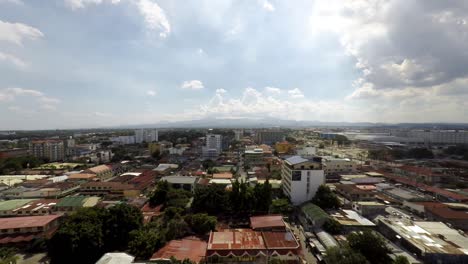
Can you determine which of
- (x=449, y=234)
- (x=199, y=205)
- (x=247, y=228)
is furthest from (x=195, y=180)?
(x=449, y=234)

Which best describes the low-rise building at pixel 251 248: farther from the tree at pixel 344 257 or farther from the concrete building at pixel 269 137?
the concrete building at pixel 269 137

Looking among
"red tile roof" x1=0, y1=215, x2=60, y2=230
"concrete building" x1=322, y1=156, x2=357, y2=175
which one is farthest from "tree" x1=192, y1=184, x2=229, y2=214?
"concrete building" x1=322, y1=156, x2=357, y2=175

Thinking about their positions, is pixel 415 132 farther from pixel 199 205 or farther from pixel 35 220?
pixel 35 220

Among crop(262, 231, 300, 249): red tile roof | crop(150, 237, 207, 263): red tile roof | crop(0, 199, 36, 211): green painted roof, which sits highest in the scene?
crop(262, 231, 300, 249): red tile roof

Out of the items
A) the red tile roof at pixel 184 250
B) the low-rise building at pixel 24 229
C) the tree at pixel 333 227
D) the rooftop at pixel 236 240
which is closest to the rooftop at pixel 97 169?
the low-rise building at pixel 24 229

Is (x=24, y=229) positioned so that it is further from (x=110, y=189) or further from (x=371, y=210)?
(x=371, y=210)

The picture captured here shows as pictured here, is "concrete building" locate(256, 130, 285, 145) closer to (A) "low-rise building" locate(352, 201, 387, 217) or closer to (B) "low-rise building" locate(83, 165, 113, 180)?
(B) "low-rise building" locate(83, 165, 113, 180)

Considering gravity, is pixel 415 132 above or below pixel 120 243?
above
